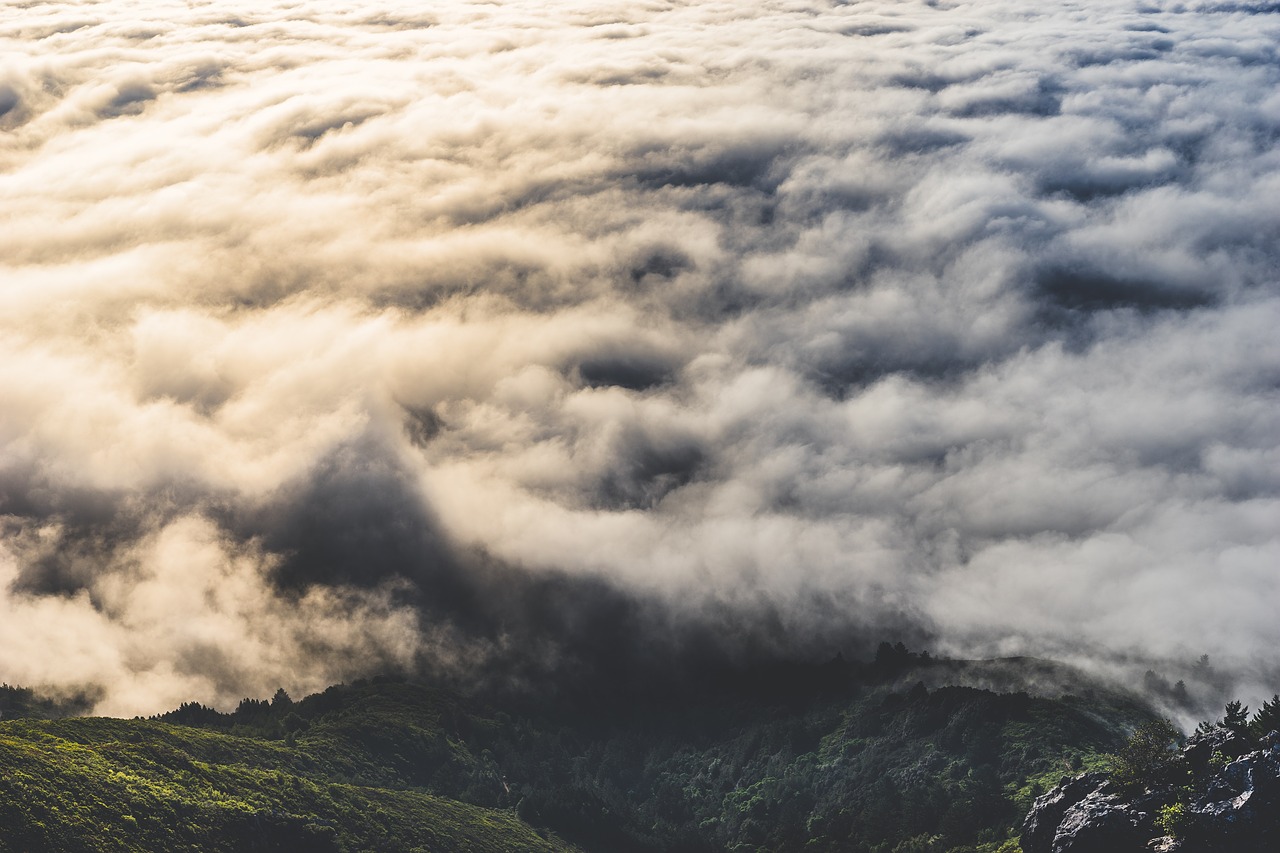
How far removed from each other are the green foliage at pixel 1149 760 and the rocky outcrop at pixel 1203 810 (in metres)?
1.84

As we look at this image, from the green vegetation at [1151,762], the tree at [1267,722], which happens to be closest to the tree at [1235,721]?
the tree at [1267,722]

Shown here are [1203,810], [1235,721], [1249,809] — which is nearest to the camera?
[1249,809]

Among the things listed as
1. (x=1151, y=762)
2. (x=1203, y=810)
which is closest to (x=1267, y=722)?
(x=1203, y=810)

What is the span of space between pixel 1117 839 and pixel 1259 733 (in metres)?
28.5

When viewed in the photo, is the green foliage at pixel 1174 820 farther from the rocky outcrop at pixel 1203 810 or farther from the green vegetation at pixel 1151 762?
the green vegetation at pixel 1151 762

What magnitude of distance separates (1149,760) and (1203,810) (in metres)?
15.5

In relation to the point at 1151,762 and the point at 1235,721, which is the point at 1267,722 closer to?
the point at 1235,721

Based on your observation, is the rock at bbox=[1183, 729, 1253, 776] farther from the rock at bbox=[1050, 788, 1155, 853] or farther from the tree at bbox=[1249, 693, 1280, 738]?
the rock at bbox=[1050, 788, 1155, 853]

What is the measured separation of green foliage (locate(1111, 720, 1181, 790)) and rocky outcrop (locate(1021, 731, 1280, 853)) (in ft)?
6.04

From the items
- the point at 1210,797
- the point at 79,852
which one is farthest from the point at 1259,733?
the point at 79,852

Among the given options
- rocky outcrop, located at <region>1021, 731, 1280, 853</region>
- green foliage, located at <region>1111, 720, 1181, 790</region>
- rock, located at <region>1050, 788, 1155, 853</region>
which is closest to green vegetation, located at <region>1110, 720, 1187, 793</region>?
green foliage, located at <region>1111, 720, 1181, 790</region>

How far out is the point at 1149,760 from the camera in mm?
181500

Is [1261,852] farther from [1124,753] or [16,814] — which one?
[16,814]

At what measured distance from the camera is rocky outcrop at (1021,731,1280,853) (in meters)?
162
